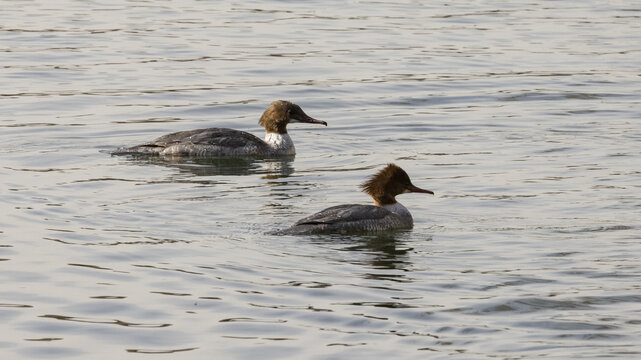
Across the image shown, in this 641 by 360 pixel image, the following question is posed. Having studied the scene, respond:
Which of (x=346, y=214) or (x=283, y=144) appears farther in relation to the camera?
(x=283, y=144)

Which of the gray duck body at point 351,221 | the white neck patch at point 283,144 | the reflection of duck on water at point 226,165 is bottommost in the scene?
the reflection of duck on water at point 226,165

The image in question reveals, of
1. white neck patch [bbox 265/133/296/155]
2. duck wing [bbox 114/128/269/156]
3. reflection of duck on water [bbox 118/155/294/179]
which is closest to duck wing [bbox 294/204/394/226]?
reflection of duck on water [bbox 118/155/294/179]

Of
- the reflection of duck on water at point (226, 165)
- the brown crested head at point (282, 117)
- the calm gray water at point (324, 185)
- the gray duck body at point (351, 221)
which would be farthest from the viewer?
the brown crested head at point (282, 117)

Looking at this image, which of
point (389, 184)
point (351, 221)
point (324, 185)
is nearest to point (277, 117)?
point (324, 185)

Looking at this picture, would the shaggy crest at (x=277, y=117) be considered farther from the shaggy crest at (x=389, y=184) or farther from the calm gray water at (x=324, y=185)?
the shaggy crest at (x=389, y=184)

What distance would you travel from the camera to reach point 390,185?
15.6m

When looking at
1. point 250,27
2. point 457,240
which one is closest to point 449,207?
point 457,240

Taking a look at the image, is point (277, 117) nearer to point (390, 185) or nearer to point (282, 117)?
point (282, 117)

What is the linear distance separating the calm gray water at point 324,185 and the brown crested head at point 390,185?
49 centimetres

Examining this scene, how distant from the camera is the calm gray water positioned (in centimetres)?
1109

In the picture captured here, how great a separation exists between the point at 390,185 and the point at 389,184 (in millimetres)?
17

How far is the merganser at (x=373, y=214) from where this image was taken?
567 inches

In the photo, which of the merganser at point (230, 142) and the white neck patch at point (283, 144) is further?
the white neck patch at point (283, 144)

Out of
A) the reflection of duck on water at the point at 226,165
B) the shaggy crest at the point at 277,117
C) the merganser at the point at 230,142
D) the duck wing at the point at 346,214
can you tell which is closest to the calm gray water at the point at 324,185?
the reflection of duck on water at the point at 226,165
